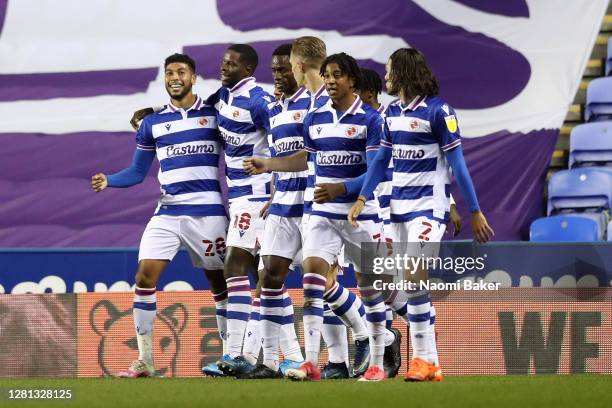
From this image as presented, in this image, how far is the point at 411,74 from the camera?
827 centimetres

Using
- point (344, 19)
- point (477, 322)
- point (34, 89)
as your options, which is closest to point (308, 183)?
point (477, 322)

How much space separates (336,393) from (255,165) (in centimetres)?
165

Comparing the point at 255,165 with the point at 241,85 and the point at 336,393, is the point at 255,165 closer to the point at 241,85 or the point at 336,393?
the point at 241,85

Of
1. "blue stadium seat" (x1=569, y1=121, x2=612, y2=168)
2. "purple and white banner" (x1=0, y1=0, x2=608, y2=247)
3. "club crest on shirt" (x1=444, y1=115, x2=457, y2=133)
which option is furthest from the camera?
"purple and white banner" (x1=0, y1=0, x2=608, y2=247)

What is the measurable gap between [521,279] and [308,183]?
104 inches

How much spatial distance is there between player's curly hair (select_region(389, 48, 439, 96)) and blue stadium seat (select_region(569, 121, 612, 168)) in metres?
6.16

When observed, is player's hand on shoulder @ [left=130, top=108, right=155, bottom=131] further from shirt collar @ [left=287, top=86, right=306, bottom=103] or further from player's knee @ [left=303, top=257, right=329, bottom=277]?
player's knee @ [left=303, top=257, right=329, bottom=277]

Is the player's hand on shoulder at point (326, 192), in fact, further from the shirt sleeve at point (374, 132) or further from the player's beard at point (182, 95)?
the player's beard at point (182, 95)

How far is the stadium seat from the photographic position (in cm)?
1435

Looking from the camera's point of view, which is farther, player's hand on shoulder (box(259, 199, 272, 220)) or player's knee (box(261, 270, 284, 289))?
player's hand on shoulder (box(259, 199, 272, 220))

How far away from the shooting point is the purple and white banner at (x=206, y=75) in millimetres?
14203

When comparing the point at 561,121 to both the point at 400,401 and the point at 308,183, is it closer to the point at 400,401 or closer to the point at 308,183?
the point at 308,183

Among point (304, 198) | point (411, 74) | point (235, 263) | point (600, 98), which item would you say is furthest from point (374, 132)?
point (600, 98)

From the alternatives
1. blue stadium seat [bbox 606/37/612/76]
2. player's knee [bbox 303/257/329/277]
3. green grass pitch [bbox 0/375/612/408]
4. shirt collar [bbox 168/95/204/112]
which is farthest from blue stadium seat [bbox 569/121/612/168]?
player's knee [bbox 303/257/329/277]
